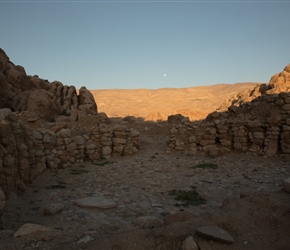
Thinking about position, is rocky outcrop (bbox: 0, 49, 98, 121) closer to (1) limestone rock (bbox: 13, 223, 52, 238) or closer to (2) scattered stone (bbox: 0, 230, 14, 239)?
(2) scattered stone (bbox: 0, 230, 14, 239)

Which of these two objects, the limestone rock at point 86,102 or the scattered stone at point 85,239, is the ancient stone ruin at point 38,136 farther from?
the scattered stone at point 85,239

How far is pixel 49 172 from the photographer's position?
7.94 metres

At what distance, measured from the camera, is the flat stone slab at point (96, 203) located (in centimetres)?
540

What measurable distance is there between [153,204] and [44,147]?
444cm

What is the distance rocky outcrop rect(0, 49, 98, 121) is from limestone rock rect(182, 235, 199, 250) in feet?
49.8

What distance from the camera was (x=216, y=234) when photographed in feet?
9.69

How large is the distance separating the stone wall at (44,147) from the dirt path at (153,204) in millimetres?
397

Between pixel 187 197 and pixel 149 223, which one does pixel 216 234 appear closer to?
pixel 149 223

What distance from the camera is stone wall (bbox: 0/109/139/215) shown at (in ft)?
18.3

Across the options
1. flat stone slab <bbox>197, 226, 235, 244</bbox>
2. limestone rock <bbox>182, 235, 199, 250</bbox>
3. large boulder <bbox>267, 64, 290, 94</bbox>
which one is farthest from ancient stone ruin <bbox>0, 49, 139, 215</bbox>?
large boulder <bbox>267, 64, 290, 94</bbox>

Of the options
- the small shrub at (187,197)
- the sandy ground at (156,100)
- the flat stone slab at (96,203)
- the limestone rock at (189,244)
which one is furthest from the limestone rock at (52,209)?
the sandy ground at (156,100)

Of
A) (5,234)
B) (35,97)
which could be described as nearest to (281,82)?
(35,97)

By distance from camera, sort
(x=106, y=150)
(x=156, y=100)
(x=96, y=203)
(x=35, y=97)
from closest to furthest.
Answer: (x=96, y=203) → (x=106, y=150) → (x=35, y=97) → (x=156, y=100)

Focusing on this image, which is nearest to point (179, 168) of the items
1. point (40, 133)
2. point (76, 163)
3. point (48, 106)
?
point (76, 163)
